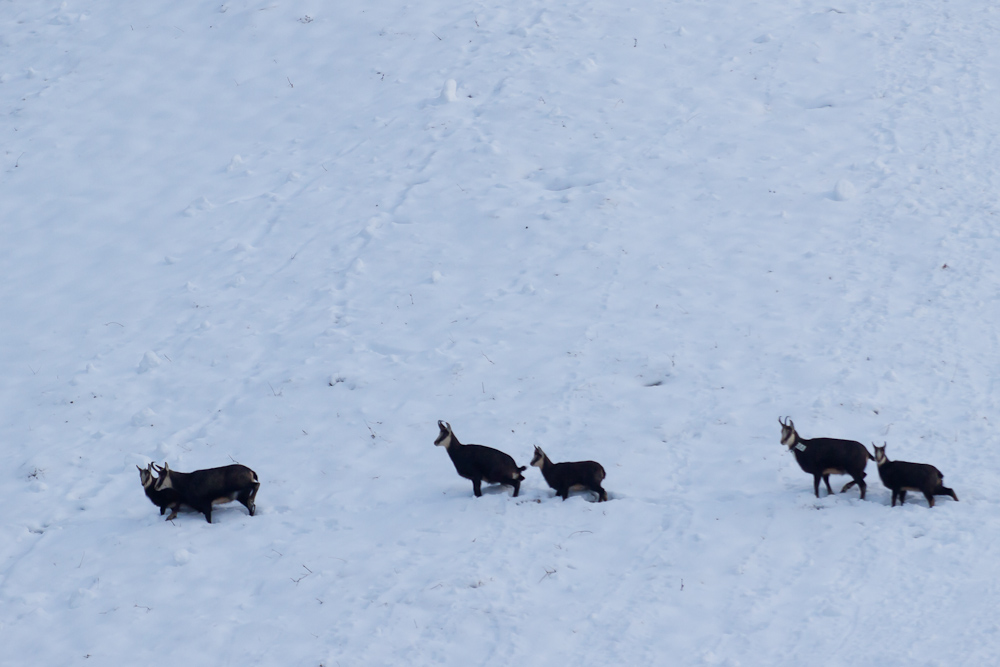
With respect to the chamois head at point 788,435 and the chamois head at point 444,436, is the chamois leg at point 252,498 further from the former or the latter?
the chamois head at point 788,435

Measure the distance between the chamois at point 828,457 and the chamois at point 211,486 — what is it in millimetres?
6141

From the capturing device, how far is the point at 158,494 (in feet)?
36.7

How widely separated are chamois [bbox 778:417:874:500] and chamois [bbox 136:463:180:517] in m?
7.06

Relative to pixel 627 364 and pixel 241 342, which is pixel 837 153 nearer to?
pixel 627 364

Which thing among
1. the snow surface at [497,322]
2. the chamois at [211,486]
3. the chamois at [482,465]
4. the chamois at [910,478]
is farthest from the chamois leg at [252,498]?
the chamois at [910,478]

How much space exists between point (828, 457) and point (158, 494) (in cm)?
777

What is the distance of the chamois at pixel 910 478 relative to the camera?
9977mm

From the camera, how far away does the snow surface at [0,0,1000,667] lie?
9445 mm

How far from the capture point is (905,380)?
12.2 metres

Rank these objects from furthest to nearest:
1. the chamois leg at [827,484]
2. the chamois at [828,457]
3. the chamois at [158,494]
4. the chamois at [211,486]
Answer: the chamois at [158,494] < the chamois at [211,486] < the chamois leg at [827,484] < the chamois at [828,457]

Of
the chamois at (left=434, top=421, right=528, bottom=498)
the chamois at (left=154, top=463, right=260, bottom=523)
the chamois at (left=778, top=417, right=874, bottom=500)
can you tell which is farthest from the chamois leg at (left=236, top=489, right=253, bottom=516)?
the chamois at (left=778, top=417, right=874, bottom=500)

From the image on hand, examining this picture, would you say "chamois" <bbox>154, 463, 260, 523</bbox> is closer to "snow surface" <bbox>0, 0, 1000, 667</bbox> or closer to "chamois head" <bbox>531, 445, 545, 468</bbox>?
"snow surface" <bbox>0, 0, 1000, 667</bbox>

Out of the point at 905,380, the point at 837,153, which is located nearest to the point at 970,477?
the point at 905,380

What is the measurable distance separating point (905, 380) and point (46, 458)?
447 inches
